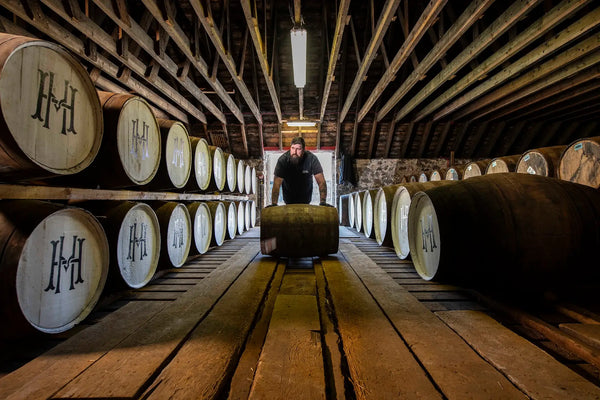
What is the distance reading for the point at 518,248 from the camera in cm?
197

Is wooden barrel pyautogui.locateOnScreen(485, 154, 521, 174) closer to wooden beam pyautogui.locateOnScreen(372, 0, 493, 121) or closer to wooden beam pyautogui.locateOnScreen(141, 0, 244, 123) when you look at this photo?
wooden beam pyautogui.locateOnScreen(372, 0, 493, 121)

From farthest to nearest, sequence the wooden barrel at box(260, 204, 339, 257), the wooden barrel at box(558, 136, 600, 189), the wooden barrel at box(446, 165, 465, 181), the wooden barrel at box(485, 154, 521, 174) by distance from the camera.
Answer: the wooden barrel at box(446, 165, 465, 181)
the wooden barrel at box(485, 154, 521, 174)
the wooden barrel at box(260, 204, 339, 257)
the wooden barrel at box(558, 136, 600, 189)

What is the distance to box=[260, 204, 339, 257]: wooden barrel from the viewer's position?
3.65 metres

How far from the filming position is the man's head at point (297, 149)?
184 inches

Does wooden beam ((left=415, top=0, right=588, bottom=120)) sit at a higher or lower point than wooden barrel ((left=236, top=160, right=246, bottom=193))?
higher

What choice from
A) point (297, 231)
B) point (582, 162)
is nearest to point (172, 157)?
point (297, 231)

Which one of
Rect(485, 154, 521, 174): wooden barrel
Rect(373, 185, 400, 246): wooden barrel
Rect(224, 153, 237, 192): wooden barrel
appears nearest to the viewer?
Rect(373, 185, 400, 246): wooden barrel

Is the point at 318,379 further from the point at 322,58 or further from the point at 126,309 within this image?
the point at 322,58

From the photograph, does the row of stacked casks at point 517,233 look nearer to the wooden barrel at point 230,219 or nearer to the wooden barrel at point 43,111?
the wooden barrel at point 43,111

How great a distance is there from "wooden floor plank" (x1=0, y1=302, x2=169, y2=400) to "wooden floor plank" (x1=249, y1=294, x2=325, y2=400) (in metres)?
0.81

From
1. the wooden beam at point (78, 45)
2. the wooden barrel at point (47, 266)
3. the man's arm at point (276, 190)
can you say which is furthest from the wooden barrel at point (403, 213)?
the wooden beam at point (78, 45)

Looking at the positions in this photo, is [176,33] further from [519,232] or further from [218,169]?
[519,232]

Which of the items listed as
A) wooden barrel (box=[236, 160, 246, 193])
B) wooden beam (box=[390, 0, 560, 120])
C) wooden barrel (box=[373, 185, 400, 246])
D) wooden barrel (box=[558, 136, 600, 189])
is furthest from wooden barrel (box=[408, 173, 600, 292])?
wooden barrel (box=[236, 160, 246, 193])

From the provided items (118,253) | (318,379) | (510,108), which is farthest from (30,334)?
(510,108)
